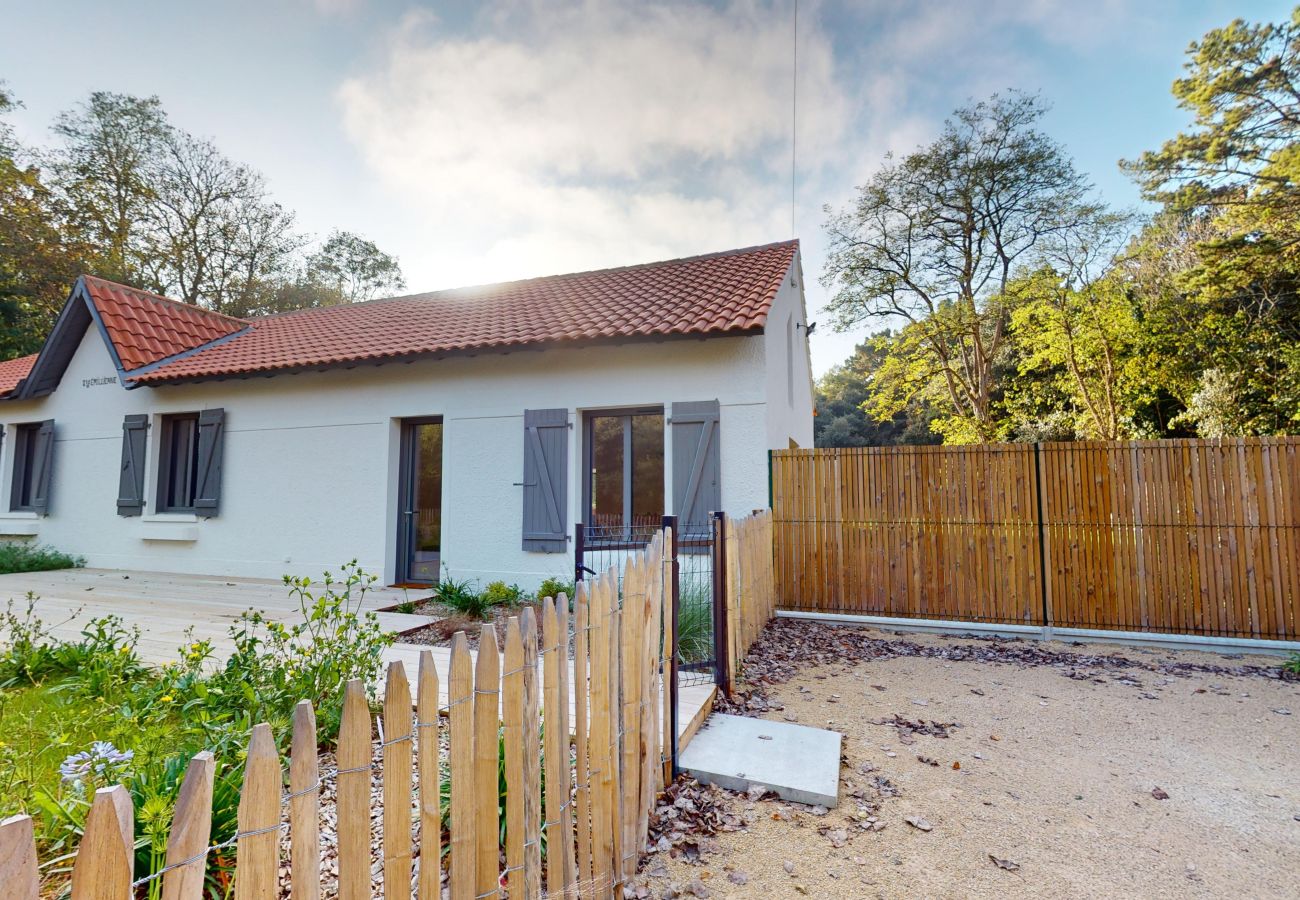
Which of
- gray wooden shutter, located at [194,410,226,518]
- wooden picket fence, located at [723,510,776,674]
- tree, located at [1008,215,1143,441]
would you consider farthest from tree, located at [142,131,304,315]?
tree, located at [1008,215,1143,441]

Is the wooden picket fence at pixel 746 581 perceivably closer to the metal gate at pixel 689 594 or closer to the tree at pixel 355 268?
the metal gate at pixel 689 594

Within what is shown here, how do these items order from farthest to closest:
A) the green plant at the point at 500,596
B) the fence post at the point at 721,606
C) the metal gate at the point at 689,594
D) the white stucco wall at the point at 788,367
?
the white stucco wall at the point at 788,367, the green plant at the point at 500,596, the fence post at the point at 721,606, the metal gate at the point at 689,594

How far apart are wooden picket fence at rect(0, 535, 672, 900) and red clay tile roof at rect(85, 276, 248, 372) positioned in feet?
35.3

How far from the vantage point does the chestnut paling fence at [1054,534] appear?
570cm

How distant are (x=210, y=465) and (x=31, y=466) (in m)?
5.22

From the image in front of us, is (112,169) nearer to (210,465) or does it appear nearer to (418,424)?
(210,465)

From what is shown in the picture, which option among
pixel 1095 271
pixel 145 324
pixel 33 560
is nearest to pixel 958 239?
pixel 1095 271

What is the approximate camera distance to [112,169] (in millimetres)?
17734

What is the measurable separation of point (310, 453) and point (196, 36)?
19.0 ft

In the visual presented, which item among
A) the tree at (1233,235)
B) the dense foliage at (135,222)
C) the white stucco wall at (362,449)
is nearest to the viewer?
the white stucco wall at (362,449)

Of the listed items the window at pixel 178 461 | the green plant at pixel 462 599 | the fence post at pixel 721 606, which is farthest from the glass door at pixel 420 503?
the fence post at pixel 721 606

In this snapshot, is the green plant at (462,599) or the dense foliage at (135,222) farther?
the dense foliage at (135,222)

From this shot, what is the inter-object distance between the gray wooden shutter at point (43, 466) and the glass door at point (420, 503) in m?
7.28

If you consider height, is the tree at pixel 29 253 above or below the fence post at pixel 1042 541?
above
